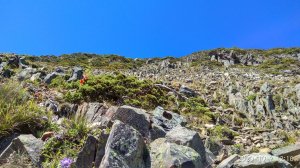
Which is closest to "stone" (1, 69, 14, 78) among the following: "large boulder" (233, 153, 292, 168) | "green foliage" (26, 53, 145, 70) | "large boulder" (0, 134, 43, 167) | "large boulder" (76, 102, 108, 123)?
"large boulder" (76, 102, 108, 123)

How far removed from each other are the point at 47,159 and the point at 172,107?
737 cm

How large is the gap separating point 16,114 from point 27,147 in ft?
3.54

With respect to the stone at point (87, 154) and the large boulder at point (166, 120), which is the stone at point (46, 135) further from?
the large boulder at point (166, 120)

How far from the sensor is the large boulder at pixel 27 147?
706 centimetres

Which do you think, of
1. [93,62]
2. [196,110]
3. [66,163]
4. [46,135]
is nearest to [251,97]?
[196,110]

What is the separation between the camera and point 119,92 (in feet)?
43.4

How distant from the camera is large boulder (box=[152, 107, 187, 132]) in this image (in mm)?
9568

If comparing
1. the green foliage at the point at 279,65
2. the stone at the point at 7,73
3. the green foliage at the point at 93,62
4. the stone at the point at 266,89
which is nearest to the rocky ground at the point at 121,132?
the stone at the point at 7,73

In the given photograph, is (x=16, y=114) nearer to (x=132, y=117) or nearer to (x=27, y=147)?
(x=27, y=147)

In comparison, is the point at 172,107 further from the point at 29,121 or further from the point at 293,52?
the point at 293,52

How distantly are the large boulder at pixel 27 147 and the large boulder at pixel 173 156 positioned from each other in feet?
6.32

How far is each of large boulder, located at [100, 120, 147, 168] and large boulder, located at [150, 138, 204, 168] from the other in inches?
9.4

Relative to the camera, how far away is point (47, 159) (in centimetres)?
703

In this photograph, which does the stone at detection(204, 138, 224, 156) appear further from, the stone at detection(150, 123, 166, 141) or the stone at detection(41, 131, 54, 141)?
the stone at detection(41, 131, 54, 141)
